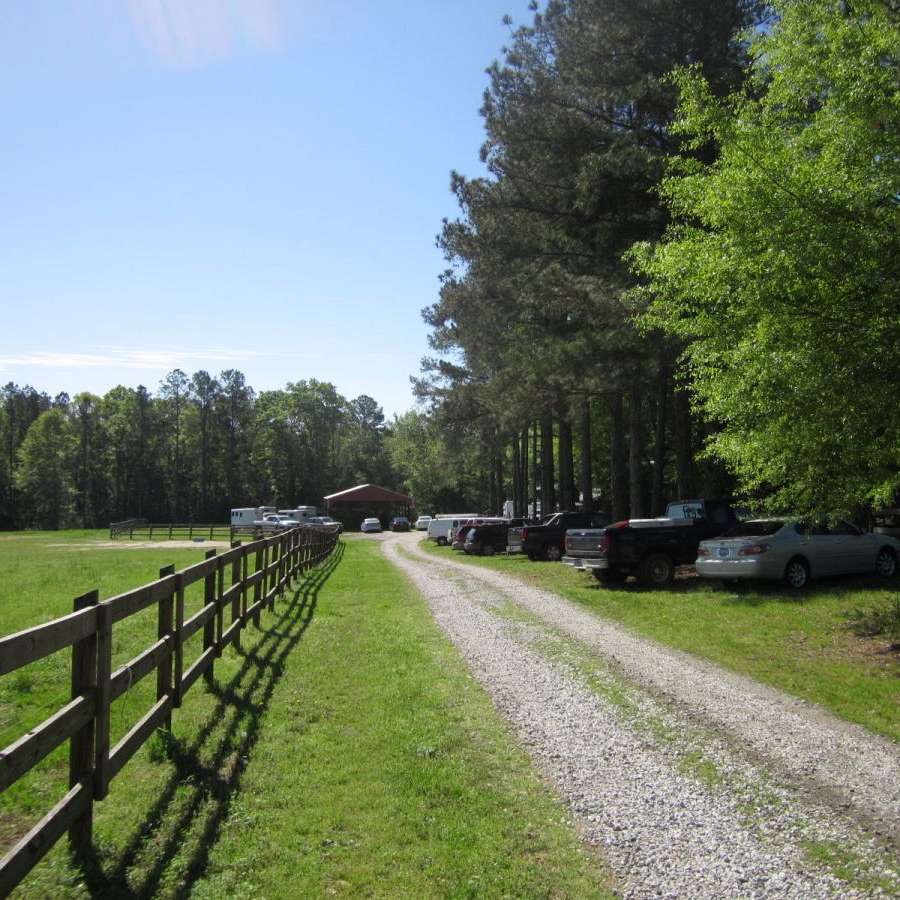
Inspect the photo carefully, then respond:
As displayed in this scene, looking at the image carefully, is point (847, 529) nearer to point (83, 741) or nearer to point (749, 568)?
point (749, 568)

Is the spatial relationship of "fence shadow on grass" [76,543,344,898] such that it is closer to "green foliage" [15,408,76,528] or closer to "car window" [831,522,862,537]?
"car window" [831,522,862,537]

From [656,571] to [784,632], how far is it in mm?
6253

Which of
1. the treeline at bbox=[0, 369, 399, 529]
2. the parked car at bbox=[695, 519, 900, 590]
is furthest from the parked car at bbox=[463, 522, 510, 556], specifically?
the treeline at bbox=[0, 369, 399, 529]

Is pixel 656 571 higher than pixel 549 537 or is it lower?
lower

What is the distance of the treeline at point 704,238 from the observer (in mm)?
8453

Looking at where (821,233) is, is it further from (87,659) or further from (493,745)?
(87,659)

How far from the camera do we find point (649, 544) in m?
17.1

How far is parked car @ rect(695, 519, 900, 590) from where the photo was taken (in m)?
14.9

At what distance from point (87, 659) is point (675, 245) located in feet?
28.4

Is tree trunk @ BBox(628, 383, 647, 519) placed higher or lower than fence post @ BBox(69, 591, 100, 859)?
higher

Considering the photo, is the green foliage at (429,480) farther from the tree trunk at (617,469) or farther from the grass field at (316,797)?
the grass field at (316,797)

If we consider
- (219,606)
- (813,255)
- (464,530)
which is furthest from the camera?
(464,530)

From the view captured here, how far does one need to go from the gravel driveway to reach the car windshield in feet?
22.6

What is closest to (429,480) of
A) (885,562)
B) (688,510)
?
(688,510)
